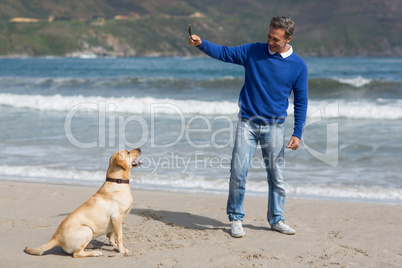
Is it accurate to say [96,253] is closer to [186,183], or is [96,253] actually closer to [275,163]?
[275,163]

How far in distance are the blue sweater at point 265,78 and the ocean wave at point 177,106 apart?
32.0 ft

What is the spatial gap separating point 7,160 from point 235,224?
5064 millimetres

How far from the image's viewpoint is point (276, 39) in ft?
12.9

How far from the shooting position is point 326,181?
6559 millimetres

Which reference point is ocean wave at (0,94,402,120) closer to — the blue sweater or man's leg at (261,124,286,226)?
man's leg at (261,124,286,226)

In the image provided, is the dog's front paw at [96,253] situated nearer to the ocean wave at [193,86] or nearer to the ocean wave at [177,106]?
the ocean wave at [177,106]

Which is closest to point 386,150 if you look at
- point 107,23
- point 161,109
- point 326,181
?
point 326,181

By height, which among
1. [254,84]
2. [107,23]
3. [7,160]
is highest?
[107,23]

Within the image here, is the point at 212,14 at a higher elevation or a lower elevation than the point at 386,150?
higher

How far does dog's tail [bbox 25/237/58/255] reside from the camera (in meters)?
3.54

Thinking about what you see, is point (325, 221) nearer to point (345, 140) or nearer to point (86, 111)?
point (345, 140)

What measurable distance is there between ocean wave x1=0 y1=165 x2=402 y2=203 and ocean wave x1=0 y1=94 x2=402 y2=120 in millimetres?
7167

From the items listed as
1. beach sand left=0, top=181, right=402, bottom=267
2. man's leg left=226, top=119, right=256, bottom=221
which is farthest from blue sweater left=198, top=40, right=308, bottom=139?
beach sand left=0, top=181, right=402, bottom=267

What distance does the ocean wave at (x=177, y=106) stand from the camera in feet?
45.3
